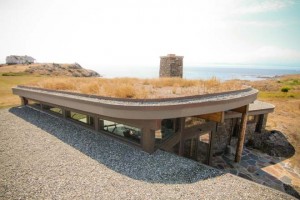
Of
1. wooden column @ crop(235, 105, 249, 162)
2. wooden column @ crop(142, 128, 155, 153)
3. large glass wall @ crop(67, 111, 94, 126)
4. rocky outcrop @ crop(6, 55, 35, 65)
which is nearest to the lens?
wooden column @ crop(142, 128, 155, 153)

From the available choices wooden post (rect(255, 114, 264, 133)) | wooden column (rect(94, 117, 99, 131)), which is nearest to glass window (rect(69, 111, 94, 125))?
wooden column (rect(94, 117, 99, 131))

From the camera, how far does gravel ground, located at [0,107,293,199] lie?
5887mm

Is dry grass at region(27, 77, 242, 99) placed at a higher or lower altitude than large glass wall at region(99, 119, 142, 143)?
higher

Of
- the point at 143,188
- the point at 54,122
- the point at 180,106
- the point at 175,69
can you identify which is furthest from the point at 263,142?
the point at 54,122

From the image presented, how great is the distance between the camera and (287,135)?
55.5ft

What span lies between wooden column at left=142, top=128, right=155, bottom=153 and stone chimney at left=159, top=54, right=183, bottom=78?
34.5 feet

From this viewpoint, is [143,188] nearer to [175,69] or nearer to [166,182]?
[166,182]

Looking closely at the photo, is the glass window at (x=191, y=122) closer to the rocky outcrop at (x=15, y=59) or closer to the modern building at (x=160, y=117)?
the modern building at (x=160, y=117)

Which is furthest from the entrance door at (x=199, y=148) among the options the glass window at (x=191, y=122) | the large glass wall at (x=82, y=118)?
the large glass wall at (x=82, y=118)

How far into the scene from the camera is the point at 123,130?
10.0m

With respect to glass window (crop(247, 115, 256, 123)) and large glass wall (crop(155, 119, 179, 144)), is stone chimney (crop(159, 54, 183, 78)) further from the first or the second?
large glass wall (crop(155, 119, 179, 144))

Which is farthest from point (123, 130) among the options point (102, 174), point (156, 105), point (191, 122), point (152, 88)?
point (191, 122)

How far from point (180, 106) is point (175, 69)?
10.5m

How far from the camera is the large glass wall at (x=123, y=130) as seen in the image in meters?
9.28
